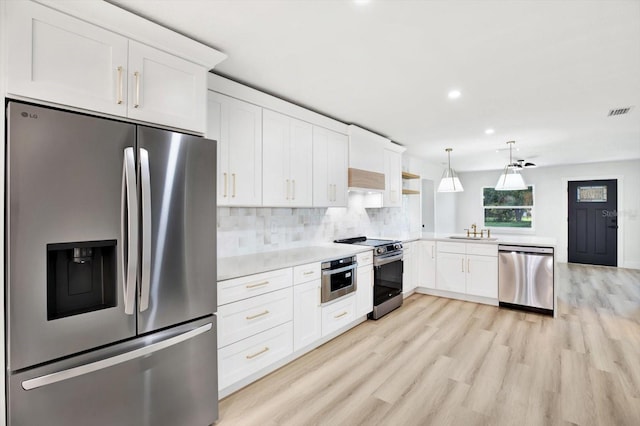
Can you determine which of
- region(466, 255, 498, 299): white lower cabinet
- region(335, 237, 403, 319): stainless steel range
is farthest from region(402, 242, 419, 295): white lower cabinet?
region(466, 255, 498, 299): white lower cabinet

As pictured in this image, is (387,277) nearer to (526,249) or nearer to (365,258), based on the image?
(365,258)

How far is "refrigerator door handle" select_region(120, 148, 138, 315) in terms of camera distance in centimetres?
159

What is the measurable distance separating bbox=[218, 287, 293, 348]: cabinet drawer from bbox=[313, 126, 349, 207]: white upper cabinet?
1211 millimetres

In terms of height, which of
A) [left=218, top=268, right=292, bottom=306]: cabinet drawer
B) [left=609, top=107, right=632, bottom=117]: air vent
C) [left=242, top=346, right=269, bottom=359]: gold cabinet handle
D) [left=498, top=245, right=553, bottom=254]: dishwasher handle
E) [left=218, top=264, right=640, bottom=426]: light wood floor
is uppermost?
[left=609, top=107, right=632, bottom=117]: air vent

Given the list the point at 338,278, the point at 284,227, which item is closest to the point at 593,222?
the point at 338,278

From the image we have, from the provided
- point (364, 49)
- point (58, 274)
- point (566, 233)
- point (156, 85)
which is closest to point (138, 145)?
point (156, 85)

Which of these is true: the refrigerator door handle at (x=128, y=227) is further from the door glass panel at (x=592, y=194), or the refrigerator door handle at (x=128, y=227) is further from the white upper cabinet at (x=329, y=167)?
the door glass panel at (x=592, y=194)

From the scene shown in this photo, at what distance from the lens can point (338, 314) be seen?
10.9 ft

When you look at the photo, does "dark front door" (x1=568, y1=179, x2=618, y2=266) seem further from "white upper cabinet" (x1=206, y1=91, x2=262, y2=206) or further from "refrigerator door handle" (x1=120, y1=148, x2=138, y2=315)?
"refrigerator door handle" (x1=120, y1=148, x2=138, y2=315)

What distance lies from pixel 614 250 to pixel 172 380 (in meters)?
9.37

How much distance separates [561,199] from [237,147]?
8447 millimetres

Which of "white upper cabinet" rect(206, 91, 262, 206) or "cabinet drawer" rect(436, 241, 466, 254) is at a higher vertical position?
"white upper cabinet" rect(206, 91, 262, 206)

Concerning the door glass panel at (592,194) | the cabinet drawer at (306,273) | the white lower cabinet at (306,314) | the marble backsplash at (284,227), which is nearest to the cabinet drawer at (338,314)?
the white lower cabinet at (306,314)

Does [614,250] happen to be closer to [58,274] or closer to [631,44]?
[631,44]
